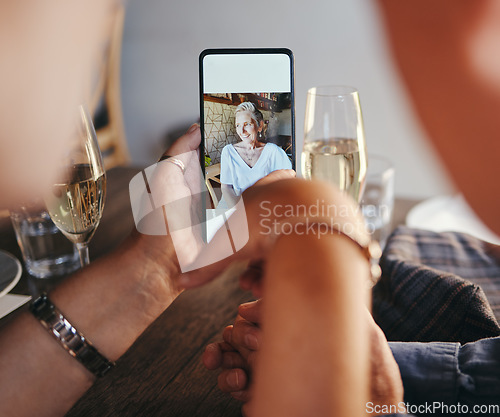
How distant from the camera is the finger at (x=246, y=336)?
417 mm

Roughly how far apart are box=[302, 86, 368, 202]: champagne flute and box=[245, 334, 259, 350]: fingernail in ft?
0.83

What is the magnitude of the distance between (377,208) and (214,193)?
1.34 feet

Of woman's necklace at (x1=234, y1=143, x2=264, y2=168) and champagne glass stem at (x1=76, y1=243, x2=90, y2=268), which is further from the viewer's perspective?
champagne glass stem at (x1=76, y1=243, x2=90, y2=268)

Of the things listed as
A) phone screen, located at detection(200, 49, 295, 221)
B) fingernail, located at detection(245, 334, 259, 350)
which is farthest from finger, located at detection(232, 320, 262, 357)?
phone screen, located at detection(200, 49, 295, 221)

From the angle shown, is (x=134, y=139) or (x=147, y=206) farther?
(x=134, y=139)

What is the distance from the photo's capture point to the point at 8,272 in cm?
64

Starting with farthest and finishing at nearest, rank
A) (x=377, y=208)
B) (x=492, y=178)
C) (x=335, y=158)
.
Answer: (x=377, y=208) < (x=335, y=158) < (x=492, y=178)

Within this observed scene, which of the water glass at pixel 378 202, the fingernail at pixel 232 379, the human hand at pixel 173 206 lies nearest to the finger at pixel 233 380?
the fingernail at pixel 232 379

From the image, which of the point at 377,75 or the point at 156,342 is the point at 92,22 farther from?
the point at 377,75

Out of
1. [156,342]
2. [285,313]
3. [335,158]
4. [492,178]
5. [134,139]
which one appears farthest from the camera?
[134,139]

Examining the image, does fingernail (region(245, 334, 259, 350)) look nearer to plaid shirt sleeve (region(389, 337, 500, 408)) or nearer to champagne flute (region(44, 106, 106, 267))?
plaid shirt sleeve (region(389, 337, 500, 408))

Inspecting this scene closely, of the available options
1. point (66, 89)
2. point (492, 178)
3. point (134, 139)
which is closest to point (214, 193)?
point (66, 89)

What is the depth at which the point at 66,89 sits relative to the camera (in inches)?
17.6

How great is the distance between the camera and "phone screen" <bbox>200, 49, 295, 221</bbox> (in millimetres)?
408
